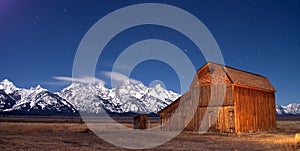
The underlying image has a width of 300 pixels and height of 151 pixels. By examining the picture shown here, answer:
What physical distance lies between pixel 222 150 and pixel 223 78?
62.9ft

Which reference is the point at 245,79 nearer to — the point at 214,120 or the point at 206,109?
the point at 206,109

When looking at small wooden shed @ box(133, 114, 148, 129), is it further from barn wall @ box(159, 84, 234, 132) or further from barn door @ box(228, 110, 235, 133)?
barn door @ box(228, 110, 235, 133)

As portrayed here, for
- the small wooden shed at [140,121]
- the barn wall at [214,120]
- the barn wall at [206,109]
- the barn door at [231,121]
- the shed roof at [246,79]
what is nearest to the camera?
the barn door at [231,121]

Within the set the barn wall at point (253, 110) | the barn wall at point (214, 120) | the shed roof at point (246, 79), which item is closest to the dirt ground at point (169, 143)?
the barn wall at point (214, 120)

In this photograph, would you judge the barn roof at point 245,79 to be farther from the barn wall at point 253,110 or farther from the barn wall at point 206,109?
the barn wall at point 206,109

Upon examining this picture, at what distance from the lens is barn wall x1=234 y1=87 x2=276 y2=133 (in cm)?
3650

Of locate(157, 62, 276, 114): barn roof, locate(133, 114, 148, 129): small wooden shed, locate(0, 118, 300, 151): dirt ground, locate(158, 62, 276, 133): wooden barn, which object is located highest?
locate(157, 62, 276, 114): barn roof

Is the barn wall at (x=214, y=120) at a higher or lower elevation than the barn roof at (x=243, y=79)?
lower

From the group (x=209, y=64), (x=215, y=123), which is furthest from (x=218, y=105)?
(x=209, y=64)

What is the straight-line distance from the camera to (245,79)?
4059 cm

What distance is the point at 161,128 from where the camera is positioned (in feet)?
144

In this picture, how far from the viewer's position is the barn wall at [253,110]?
36.5 meters

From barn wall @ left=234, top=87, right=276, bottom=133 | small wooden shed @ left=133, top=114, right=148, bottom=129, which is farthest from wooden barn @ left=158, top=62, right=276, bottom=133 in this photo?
small wooden shed @ left=133, top=114, right=148, bottom=129

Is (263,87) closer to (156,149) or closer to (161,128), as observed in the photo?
(161,128)
